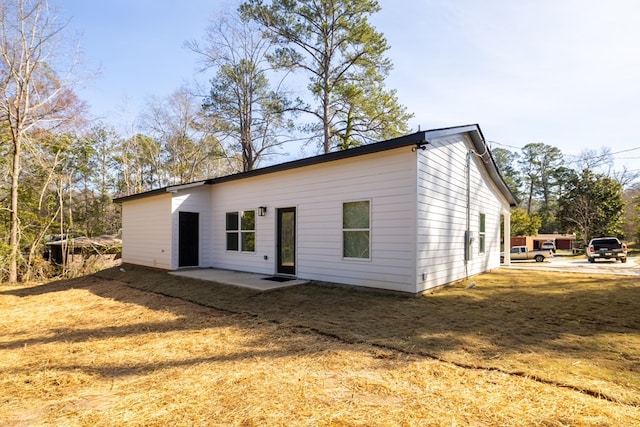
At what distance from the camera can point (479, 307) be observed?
5742 mm

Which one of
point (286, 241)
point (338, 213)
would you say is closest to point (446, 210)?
point (338, 213)

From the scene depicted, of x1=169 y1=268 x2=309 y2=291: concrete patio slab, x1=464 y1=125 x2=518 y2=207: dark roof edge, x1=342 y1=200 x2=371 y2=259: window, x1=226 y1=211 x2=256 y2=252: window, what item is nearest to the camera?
x1=342 y1=200 x2=371 y2=259: window

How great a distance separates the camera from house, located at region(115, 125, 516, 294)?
650 centimetres

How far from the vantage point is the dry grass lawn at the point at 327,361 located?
7.86ft

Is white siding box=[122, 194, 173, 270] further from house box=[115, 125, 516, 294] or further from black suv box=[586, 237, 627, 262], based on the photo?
black suv box=[586, 237, 627, 262]

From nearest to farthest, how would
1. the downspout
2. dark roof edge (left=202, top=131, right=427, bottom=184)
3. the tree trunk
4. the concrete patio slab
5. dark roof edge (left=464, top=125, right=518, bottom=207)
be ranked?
dark roof edge (left=202, top=131, right=427, bottom=184), the concrete patio slab, the downspout, dark roof edge (left=464, top=125, right=518, bottom=207), the tree trunk

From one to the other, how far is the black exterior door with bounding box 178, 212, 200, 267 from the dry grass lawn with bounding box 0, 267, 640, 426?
354 centimetres

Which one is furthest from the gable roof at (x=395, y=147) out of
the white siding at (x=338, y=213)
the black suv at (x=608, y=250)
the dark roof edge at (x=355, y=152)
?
the black suv at (x=608, y=250)

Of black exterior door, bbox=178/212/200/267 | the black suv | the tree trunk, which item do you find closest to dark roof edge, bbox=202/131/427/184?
black exterior door, bbox=178/212/200/267

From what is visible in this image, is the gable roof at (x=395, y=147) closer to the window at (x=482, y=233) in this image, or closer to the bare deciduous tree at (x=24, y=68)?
the window at (x=482, y=233)

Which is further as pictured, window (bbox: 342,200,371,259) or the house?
window (bbox: 342,200,371,259)

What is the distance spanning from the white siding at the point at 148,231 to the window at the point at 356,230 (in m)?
5.69

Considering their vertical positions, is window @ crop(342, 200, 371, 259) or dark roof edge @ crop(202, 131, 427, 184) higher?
dark roof edge @ crop(202, 131, 427, 184)

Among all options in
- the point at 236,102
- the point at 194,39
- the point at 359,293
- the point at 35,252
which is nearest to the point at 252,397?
the point at 359,293
